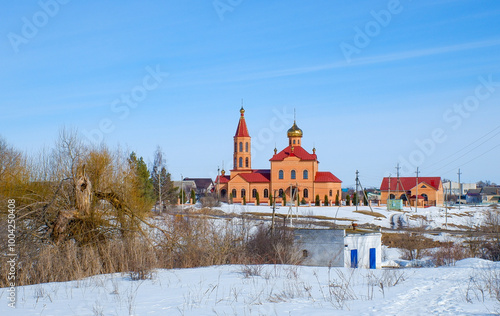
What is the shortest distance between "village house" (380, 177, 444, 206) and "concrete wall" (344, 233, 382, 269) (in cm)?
4337

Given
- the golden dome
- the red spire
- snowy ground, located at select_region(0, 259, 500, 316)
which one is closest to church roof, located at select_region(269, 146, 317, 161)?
the golden dome

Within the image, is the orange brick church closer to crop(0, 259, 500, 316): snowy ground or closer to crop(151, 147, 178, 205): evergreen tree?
crop(151, 147, 178, 205): evergreen tree

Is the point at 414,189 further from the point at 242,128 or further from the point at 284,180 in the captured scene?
the point at 242,128

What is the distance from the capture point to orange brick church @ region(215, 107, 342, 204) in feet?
201

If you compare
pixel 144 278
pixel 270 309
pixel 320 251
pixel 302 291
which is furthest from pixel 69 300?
pixel 320 251

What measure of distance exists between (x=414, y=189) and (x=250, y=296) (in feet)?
195

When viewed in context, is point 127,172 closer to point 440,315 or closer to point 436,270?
point 436,270

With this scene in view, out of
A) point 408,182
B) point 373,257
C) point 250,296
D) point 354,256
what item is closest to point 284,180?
point 408,182

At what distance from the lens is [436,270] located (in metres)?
15.1

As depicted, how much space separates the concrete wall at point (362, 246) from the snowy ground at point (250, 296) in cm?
746

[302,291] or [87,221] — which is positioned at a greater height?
[87,221]

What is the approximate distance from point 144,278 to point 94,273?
1.67 metres

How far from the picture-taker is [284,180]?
61875 mm

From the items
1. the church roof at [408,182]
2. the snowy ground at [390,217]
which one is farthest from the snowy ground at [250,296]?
the church roof at [408,182]
